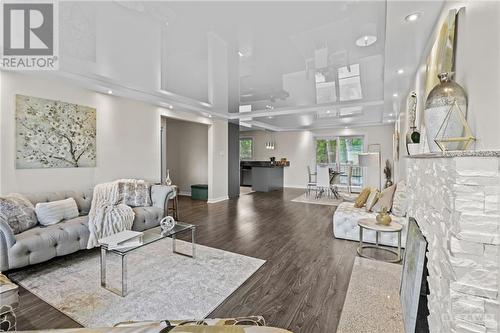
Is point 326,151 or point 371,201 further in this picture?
point 326,151

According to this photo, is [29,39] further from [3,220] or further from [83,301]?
[83,301]

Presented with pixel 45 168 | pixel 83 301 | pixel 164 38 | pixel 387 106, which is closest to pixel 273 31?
pixel 164 38

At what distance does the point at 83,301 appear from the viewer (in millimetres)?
2012

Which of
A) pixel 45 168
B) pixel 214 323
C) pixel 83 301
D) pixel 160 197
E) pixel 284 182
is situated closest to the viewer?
pixel 214 323

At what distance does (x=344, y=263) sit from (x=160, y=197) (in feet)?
10.2

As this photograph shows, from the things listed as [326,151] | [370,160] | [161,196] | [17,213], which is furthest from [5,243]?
[326,151]

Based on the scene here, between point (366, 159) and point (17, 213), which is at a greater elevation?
point (366, 159)

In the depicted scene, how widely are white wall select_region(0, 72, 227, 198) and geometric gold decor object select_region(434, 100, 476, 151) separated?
454 cm

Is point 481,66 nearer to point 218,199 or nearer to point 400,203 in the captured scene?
point 400,203

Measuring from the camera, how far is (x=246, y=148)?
11227 mm

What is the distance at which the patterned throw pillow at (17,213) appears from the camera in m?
2.52

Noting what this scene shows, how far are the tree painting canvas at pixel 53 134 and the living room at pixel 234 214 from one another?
24mm

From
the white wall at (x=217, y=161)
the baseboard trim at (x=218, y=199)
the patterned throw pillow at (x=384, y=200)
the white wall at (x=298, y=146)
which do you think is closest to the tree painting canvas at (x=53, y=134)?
the white wall at (x=217, y=161)

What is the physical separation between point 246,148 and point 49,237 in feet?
29.9
